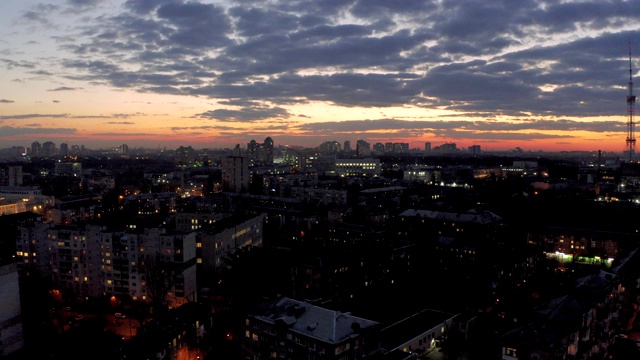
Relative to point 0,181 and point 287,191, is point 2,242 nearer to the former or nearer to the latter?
point 287,191

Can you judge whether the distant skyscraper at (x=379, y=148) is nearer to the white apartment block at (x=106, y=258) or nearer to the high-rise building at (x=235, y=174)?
the high-rise building at (x=235, y=174)

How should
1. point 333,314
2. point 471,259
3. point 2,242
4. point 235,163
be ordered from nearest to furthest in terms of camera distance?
point 333,314
point 471,259
point 2,242
point 235,163

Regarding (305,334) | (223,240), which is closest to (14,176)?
(223,240)

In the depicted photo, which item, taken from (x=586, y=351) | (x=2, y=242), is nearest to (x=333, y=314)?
(x=586, y=351)

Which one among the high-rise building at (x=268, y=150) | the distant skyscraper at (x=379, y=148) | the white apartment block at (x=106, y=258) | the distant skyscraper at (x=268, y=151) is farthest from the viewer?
the distant skyscraper at (x=379, y=148)

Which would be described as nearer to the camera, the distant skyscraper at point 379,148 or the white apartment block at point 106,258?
the white apartment block at point 106,258

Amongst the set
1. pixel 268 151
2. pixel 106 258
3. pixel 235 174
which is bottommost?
pixel 106 258

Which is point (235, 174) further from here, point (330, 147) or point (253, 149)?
point (330, 147)

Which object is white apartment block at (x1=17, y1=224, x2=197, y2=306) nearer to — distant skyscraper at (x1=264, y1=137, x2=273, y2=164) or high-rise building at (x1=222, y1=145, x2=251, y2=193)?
high-rise building at (x1=222, y1=145, x2=251, y2=193)

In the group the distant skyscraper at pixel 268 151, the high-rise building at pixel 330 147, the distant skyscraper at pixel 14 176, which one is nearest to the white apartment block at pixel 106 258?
the distant skyscraper at pixel 14 176

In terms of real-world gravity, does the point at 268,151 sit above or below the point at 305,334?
above

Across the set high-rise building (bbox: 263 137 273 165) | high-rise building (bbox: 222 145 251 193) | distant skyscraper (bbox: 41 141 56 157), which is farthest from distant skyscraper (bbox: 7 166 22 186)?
distant skyscraper (bbox: 41 141 56 157)
